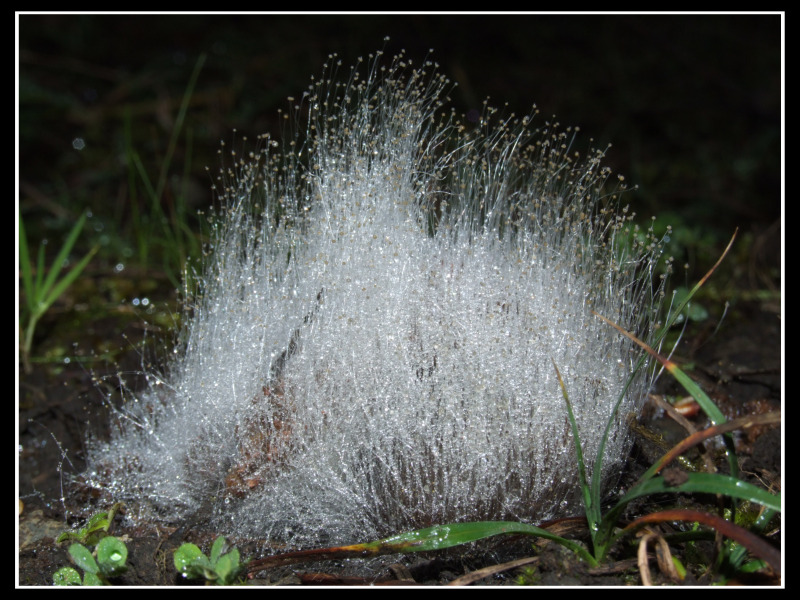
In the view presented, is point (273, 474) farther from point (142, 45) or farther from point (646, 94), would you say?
point (142, 45)

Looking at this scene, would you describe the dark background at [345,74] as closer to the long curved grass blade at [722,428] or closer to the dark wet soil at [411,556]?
the dark wet soil at [411,556]

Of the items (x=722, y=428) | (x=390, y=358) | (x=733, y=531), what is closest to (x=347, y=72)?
(x=390, y=358)

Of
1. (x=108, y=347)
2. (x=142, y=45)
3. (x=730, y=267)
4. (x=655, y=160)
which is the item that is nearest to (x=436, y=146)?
(x=108, y=347)

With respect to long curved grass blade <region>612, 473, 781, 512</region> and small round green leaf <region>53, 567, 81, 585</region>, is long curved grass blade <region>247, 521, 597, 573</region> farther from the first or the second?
small round green leaf <region>53, 567, 81, 585</region>

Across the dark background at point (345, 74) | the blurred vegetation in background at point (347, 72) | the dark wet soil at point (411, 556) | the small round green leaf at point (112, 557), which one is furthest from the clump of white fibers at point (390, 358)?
the blurred vegetation in background at point (347, 72)

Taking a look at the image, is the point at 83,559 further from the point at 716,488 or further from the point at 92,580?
the point at 716,488

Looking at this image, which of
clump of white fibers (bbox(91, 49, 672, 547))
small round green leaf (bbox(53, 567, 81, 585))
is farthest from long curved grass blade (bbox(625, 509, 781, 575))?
small round green leaf (bbox(53, 567, 81, 585))

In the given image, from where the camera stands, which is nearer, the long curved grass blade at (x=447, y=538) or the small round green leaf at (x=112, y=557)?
the long curved grass blade at (x=447, y=538)
